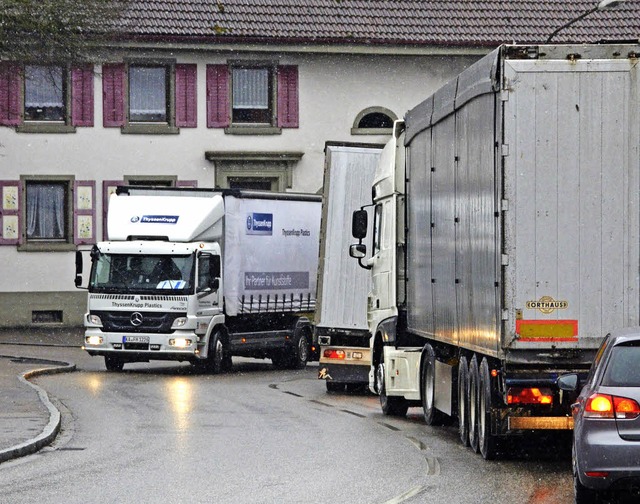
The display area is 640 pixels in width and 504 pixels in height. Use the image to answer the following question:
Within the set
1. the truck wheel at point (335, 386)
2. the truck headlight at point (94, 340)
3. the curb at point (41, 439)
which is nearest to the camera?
the curb at point (41, 439)

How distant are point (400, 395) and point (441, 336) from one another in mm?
2883

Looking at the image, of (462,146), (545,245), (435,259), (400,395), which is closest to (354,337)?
(400,395)

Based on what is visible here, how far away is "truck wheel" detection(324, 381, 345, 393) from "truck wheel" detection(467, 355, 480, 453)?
31.1 feet

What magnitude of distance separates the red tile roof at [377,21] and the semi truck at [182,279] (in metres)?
11.7

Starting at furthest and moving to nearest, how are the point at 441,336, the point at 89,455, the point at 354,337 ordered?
the point at 354,337 < the point at 441,336 < the point at 89,455

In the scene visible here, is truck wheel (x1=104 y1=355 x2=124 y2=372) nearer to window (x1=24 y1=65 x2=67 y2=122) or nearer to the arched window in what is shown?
window (x1=24 y1=65 x2=67 y2=122)

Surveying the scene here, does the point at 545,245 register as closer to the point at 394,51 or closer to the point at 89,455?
the point at 89,455

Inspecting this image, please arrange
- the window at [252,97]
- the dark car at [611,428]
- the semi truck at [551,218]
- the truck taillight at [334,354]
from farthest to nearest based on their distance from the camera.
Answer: the window at [252,97] → the truck taillight at [334,354] → the semi truck at [551,218] → the dark car at [611,428]

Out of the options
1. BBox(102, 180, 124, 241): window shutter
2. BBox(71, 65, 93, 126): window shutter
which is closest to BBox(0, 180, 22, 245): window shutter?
BBox(102, 180, 124, 241): window shutter

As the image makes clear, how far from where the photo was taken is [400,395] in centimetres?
1891

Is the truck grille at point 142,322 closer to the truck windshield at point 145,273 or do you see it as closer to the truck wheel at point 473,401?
the truck windshield at point 145,273

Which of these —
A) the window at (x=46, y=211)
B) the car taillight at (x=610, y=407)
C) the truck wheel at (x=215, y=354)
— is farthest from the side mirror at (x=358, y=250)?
the window at (x=46, y=211)

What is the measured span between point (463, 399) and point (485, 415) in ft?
4.52

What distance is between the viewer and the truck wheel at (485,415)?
44.9 ft
